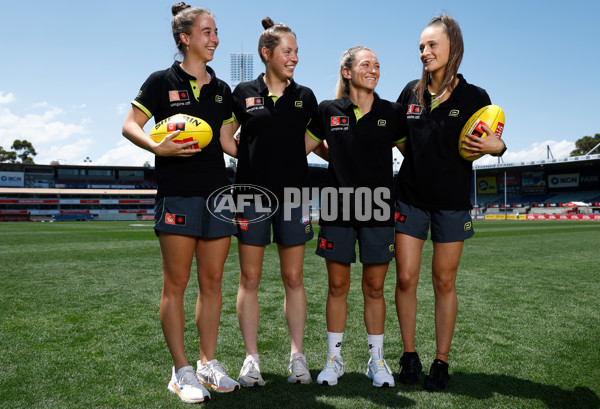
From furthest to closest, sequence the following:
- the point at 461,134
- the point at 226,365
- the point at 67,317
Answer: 1. the point at 67,317
2. the point at 226,365
3. the point at 461,134

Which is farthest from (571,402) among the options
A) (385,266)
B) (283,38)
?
(283,38)

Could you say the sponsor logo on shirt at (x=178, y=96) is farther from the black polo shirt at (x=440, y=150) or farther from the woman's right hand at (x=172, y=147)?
the black polo shirt at (x=440, y=150)

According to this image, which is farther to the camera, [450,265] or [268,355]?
[268,355]

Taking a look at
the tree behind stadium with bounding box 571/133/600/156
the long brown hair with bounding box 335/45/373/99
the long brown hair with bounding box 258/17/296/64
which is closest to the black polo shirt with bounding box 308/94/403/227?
the long brown hair with bounding box 335/45/373/99

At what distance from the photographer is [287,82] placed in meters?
3.18

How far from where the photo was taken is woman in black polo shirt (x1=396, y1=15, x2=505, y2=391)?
300cm

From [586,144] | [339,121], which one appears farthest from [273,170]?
[586,144]

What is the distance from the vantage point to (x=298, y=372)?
9.86 ft

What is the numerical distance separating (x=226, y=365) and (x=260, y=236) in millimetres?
1108

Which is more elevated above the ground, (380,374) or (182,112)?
(182,112)

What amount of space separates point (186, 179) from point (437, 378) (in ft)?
6.83

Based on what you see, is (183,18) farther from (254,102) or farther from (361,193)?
(361,193)

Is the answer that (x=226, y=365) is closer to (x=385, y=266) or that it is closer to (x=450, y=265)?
(x=385, y=266)

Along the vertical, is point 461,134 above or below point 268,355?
above
